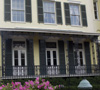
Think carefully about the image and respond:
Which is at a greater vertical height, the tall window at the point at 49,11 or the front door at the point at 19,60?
the tall window at the point at 49,11

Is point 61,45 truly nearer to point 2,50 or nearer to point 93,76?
point 93,76

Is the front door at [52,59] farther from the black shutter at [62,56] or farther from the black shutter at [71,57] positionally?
the black shutter at [71,57]

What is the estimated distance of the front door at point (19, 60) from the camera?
14.2 m

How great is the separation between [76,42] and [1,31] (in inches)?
231

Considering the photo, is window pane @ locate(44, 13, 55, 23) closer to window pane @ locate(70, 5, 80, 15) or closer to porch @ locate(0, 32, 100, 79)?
porch @ locate(0, 32, 100, 79)

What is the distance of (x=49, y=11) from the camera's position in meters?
16.4

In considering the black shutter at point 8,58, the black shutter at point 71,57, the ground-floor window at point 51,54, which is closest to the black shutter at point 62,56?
the ground-floor window at point 51,54

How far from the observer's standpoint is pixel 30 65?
14656 millimetres

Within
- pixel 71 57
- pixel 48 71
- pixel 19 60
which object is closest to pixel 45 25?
pixel 71 57

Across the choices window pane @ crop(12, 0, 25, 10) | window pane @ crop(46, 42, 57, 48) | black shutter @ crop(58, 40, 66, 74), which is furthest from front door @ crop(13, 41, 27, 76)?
window pane @ crop(12, 0, 25, 10)

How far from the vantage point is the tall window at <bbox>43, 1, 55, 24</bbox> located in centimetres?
1622

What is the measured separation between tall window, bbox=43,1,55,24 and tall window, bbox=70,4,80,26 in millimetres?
1754

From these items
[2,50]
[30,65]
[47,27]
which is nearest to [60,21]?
[47,27]

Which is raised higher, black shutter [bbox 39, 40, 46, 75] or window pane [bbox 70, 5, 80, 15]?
window pane [bbox 70, 5, 80, 15]
